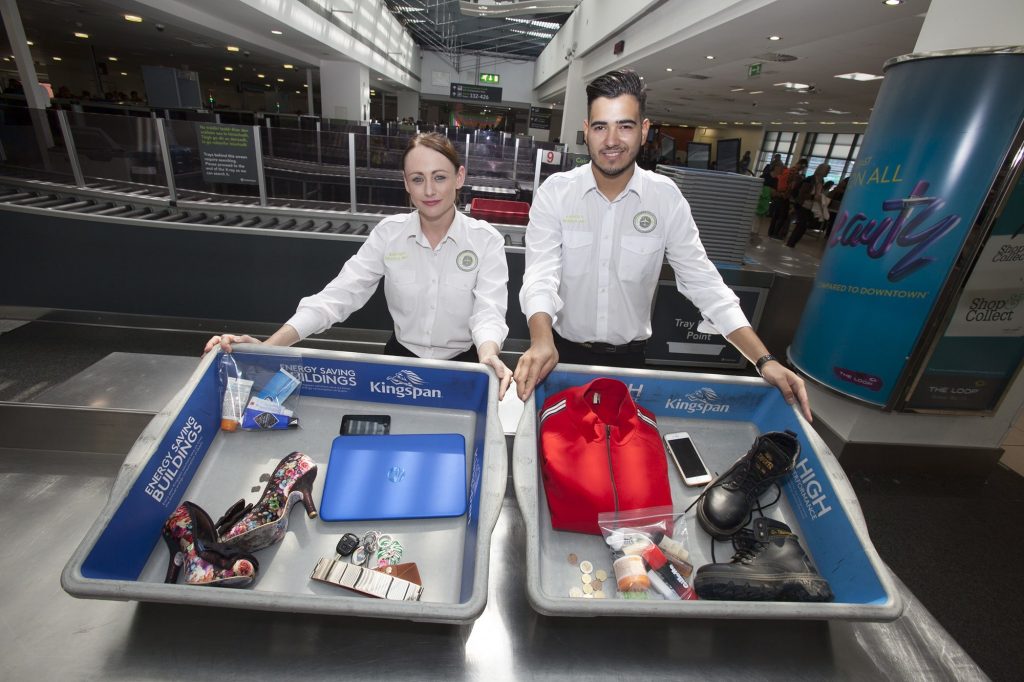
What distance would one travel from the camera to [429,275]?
186cm

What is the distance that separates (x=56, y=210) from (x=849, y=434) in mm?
6290

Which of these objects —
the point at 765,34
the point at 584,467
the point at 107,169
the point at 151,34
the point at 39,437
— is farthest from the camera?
the point at 151,34

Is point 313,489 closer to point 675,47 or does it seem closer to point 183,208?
point 183,208

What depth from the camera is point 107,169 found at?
449 cm

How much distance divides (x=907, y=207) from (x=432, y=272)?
8.57 feet

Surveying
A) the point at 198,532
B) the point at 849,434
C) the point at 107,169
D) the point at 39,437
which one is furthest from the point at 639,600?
the point at 107,169

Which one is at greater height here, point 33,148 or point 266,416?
point 33,148

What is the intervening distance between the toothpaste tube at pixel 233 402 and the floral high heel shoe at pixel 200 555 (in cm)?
31

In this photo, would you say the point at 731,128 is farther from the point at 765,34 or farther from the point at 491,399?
the point at 491,399

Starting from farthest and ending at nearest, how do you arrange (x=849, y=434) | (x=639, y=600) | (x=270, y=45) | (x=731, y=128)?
(x=731, y=128) → (x=270, y=45) → (x=849, y=434) → (x=639, y=600)

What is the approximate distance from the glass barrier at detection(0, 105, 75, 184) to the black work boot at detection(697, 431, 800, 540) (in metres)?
6.03

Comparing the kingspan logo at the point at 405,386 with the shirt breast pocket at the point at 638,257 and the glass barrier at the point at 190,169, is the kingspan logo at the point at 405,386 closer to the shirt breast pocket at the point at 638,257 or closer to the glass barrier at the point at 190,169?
the shirt breast pocket at the point at 638,257

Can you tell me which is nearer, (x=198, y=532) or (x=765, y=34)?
(x=198, y=532)

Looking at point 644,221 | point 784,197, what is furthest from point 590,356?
point 784,197
